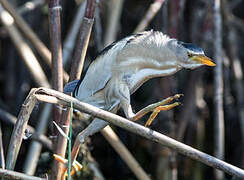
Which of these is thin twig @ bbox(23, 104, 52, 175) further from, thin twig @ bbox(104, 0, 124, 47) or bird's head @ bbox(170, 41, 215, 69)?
bird's head @ bbox(170, 41, 215, 69)

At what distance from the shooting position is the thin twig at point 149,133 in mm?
1234

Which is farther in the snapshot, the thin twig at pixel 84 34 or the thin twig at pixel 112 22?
the thin twig at pixel 112 22

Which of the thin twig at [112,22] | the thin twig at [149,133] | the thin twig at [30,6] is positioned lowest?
the thin twig at [149,133]

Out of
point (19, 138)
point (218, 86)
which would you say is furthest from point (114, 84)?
point (218, 86)

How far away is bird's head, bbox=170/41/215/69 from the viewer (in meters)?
1.43

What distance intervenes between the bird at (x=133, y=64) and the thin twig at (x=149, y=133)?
0.58 feet

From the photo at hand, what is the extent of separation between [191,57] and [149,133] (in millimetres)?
319

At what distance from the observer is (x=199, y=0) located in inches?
108

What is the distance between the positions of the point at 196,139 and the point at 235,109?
0.33 m

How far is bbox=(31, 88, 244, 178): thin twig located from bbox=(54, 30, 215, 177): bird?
177 mm

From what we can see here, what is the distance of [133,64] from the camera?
1.46 meters

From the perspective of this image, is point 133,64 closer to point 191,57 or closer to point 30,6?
point 191,57

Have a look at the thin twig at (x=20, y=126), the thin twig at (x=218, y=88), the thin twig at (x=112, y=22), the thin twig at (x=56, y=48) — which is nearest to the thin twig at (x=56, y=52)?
the thin twig at (x=56, y=48)

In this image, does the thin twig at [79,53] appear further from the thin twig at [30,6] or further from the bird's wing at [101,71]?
the thin twig at [30,6]
